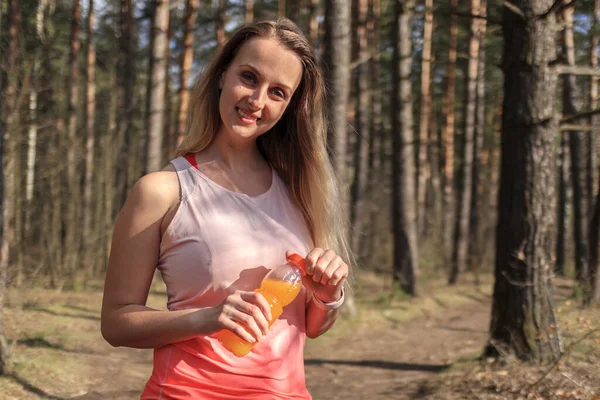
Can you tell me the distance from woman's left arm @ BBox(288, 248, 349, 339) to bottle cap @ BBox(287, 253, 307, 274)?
0.03 m

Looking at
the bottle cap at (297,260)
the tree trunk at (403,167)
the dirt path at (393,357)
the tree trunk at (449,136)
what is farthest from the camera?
the tree trunk at (449,136)

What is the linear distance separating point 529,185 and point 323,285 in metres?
4.67

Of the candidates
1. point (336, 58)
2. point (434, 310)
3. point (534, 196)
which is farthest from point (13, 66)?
point (434, 310)

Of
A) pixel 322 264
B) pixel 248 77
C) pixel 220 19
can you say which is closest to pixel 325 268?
pixel 322 264

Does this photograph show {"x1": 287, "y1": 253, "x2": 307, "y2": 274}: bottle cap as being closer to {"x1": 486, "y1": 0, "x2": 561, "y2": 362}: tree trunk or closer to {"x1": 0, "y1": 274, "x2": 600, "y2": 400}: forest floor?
{"x1": 0, "y1": 274, "x2": 600, "y2": 400}: forest floor

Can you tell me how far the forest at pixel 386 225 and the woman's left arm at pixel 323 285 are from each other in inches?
19.5

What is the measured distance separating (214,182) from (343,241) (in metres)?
0.49

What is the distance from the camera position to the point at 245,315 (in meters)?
1.53

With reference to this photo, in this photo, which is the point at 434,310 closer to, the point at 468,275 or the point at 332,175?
the point at 468,275

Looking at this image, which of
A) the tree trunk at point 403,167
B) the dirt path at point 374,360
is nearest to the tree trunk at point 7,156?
the dirt path at point 374,360

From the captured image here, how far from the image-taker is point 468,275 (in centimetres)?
1853

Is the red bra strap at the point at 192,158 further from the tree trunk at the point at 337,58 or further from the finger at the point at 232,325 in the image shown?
the tree trunk at the point at 337,58

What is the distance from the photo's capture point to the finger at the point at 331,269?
1.75 meters

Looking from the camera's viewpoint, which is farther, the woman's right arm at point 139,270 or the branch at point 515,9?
the branch at point 515,9
